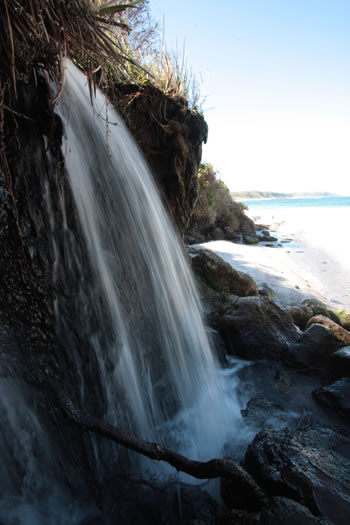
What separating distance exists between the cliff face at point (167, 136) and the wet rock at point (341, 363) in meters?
3.01

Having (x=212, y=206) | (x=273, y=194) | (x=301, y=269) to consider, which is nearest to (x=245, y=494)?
(x=301, y=269)

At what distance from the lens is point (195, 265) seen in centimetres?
611

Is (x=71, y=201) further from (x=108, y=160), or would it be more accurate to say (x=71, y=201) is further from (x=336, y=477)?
(x=336, y=477)

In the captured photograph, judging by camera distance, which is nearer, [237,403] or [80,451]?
[80,451]

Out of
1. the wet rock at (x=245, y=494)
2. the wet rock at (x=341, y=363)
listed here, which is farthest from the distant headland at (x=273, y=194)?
the wet rock at (x=245, y=494)

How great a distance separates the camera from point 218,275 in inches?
240

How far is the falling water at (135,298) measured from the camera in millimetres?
2621

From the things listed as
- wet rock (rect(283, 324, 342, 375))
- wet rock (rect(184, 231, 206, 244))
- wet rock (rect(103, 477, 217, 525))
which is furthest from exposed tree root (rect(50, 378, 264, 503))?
wet rock (rect(184, 231, 206, 244))

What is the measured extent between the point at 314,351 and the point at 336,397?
0.89 metres

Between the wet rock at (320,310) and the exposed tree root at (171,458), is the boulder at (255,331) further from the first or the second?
the exposed tree root at (171,458)

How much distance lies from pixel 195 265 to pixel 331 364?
292 cm

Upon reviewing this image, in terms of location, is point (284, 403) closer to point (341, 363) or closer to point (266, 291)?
point (341, 363)

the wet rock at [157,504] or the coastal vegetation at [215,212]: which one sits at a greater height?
the coastal vegetation at [215,212]

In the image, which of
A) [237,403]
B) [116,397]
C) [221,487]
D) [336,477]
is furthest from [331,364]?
[116,397]
